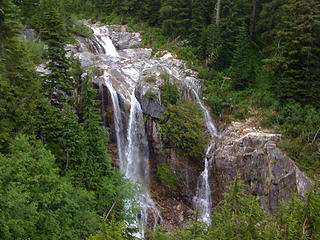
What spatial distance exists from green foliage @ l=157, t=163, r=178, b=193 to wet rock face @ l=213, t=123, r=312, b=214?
132 inches

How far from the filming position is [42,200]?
34.0 feet

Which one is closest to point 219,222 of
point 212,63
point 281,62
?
point 281,62

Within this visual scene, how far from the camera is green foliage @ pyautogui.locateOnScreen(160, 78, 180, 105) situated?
66.9 ft

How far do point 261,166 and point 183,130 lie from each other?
6.06 metres

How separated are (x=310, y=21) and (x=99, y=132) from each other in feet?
53.2

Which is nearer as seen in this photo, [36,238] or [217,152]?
[36,238]

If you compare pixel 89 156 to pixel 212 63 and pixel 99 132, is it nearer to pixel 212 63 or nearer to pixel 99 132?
pixel 99 132

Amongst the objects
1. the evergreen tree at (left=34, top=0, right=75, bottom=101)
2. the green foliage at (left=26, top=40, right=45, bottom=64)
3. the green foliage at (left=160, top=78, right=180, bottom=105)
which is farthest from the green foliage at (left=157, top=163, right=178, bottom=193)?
the green foliage at (left=26, top=40, right=45, bottom=64)

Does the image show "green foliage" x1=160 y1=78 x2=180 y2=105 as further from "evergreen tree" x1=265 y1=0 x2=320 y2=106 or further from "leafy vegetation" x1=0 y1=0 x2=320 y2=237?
"evergreen tree" x1=265 y1=0 x2=320 y2=106

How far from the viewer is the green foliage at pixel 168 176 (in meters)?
19.6

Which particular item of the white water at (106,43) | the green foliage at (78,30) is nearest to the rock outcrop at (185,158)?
the white water at (106,43)

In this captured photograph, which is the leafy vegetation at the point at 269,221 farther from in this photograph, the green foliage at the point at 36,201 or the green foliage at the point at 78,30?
the green foliage at the point at 78,30

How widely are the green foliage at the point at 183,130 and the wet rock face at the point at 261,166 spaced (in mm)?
1616

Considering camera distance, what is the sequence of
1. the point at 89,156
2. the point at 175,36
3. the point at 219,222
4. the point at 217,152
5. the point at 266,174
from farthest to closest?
1. the point at 175,36
2. the point at 217,152
3. the point at 266,174
4. the point at 89,156
5. the point at 219,222
